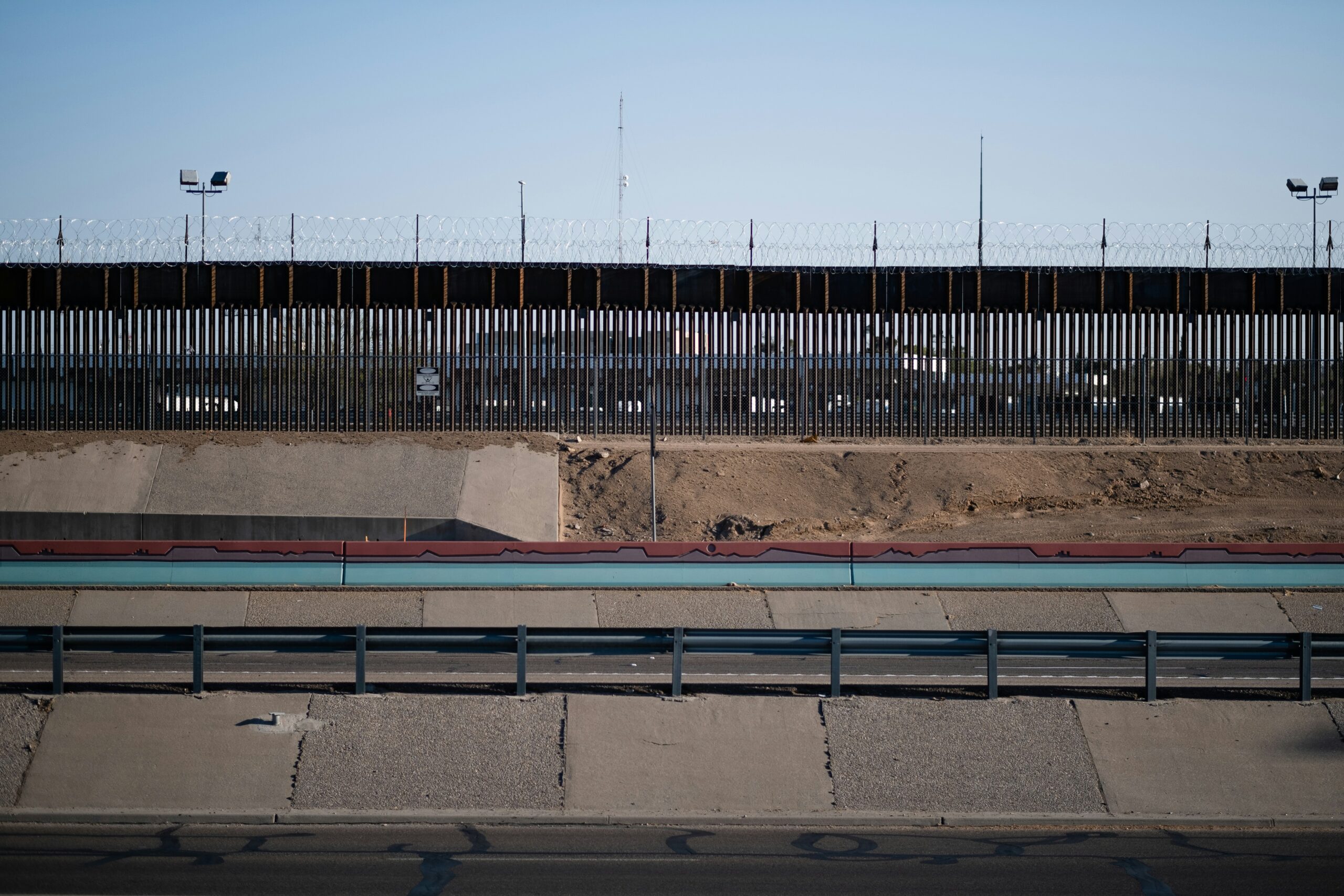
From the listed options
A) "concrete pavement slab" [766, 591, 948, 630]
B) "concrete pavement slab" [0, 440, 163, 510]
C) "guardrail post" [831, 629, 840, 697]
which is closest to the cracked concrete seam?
"guardrail post" [831, 629, 840, 697]

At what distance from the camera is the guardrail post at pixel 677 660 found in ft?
37.0

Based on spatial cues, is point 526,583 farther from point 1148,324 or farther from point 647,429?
point 1148,324

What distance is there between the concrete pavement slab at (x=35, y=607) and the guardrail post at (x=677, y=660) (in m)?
10.6

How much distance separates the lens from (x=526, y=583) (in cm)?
1908

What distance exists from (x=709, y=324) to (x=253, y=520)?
560 inches

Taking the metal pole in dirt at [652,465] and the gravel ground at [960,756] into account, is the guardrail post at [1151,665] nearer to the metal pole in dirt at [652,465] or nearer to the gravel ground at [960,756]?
the gravel ground at [960,756]

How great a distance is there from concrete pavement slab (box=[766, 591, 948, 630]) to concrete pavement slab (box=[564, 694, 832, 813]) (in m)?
6.74

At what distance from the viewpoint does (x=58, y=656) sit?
11023mm

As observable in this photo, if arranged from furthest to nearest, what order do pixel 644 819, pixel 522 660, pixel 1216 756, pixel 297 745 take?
pixel 522 660 < pixel 1216 756 < pixel 297 745 < pixel 644 819

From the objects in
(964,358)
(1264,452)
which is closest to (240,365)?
(964,358)

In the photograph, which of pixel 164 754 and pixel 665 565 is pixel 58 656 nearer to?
pixel 164 754

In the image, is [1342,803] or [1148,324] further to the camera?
[1148,324]

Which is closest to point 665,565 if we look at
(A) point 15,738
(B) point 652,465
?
(B) point 652,465

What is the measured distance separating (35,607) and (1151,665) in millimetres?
15701
